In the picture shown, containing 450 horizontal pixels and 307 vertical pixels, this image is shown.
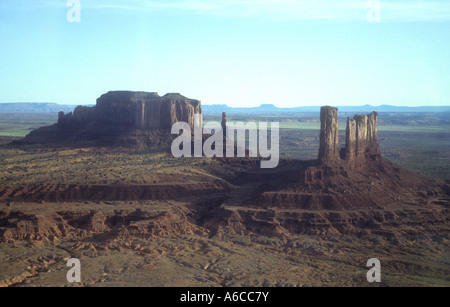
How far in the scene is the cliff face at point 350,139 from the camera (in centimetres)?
4228

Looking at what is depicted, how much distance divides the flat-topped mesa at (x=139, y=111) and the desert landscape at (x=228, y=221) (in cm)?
1596

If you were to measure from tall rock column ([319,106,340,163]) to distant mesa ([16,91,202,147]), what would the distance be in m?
33.5

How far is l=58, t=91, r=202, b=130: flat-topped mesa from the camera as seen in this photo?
244 ft

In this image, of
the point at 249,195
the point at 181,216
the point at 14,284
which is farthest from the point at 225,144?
the point at 14,284

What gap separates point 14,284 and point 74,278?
3343 mm

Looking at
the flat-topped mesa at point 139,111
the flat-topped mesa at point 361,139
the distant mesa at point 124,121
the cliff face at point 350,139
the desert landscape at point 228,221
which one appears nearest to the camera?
the desert landscape at point 228,221

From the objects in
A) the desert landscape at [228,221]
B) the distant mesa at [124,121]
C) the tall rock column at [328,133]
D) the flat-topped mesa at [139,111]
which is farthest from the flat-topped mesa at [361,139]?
the flat-topped mesa at [139,111]

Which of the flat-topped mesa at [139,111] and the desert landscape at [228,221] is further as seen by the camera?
the flat-topped mesa at [139,111]

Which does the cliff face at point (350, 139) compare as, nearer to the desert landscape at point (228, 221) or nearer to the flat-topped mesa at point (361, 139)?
the flat-topped mesa at point (361, 139)

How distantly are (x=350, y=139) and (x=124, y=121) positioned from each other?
4473 centimetres

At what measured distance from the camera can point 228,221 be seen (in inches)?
1537

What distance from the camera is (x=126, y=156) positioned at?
211 ft

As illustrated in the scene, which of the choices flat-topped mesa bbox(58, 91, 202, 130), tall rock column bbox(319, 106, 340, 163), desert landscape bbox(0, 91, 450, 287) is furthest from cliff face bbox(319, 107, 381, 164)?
flat-topped mesa bbox(58, 91, 202, 130)

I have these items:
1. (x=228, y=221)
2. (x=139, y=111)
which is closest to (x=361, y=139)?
(x=228, y=221)
